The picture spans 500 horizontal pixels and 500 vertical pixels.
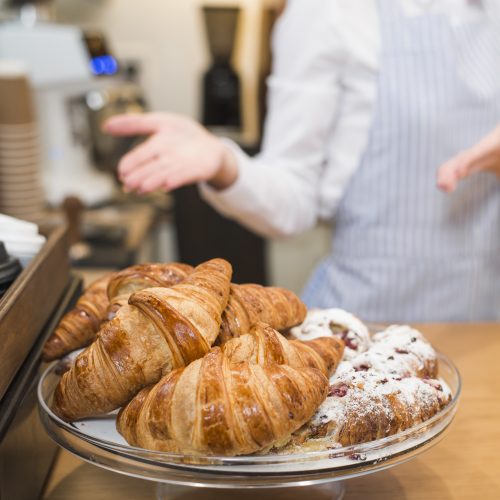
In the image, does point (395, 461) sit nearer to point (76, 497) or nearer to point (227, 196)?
point (76, 497)

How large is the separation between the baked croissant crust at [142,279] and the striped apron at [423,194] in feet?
2.67

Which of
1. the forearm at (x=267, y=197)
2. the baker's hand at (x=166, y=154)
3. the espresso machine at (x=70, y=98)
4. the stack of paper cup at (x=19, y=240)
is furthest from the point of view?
the espresso machine at (x=70, y=98)

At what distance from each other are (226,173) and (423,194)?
0.43m

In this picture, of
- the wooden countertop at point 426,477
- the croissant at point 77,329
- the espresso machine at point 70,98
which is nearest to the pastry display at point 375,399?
the wooden countertop at point 426,477

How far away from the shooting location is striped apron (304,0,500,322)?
56.7 inches

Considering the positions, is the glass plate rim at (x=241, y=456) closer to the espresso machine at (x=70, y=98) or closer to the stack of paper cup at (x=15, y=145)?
the stack of paper cup at (x=15, y=145)

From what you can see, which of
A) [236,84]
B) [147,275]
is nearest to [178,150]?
[147,275]

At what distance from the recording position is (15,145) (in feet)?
A: 5.71

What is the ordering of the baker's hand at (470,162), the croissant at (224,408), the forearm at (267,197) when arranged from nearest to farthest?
the croissant at (224,408), the baker's hand at (470,162), the forearm at (267,197)

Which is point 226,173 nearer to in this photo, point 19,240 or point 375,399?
point 19,240

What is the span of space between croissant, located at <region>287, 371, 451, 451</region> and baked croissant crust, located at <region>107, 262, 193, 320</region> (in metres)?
0.20

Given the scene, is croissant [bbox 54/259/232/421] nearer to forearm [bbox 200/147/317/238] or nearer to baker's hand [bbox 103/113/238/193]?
baker's hand [bbox 103/113/238/193]

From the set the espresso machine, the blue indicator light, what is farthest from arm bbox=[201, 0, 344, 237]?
the blue indicator light

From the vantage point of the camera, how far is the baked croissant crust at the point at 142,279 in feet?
2.39
